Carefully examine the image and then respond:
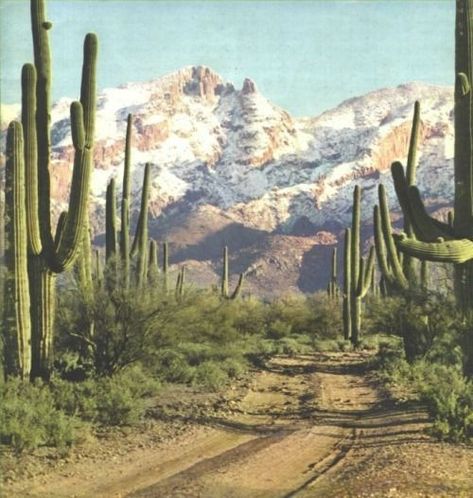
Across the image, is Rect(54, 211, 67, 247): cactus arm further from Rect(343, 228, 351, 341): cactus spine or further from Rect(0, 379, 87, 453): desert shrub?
Rect(343, 228, 351, 341): cactus spine

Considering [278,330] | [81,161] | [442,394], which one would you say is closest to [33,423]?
[81,161]

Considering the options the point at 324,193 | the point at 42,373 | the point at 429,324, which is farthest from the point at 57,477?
the point at 324,193

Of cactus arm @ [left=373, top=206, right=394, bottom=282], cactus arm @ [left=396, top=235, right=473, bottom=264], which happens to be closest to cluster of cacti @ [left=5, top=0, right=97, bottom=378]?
cactus arm @ [left=396, top=235, right=473, bottom=264]

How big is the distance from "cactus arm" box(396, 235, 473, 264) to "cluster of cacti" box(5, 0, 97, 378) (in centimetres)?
591

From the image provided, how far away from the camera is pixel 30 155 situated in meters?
14.6

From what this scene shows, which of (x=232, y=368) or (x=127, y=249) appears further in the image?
(x=127, y=249)

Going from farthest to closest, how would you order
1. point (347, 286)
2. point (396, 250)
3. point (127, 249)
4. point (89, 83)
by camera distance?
point (347, 286), point (127, 249), point (396, 250), point (89, 83)

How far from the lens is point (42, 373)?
48.2 feet

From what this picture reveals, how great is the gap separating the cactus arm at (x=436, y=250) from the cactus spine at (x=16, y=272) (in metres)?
6.56

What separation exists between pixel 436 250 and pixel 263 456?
14.6 feet

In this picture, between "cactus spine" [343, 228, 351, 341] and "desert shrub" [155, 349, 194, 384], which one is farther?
"cactus spine" [343, 228, 351, 341]

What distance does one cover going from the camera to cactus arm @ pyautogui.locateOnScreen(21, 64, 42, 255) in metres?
14.6

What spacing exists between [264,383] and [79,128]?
9.25 metres

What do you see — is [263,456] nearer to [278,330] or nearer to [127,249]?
[127,249]
